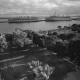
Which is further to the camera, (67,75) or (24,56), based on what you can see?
(24,56)

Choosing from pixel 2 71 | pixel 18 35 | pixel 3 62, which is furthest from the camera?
pixel 18 35

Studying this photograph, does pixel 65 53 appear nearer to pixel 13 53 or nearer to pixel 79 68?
pixel 79 68

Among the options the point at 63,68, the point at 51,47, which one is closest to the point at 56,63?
the point at 63,68

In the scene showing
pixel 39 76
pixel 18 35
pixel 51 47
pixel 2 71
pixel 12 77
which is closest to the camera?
pixel 39 76

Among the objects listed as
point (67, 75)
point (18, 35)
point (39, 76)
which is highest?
point (18, 35)

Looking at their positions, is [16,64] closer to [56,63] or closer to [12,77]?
[12,77]

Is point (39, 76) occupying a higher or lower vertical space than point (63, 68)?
higher

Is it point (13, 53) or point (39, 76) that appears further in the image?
point (13, 53)

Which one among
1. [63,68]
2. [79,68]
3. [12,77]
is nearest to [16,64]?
[12,77]

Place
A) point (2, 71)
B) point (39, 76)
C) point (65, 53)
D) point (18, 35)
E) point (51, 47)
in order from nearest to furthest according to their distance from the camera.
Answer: point (39, 76)
point (2, 71)
point (65, 53)
point (51, 47)
point (18, 35)
